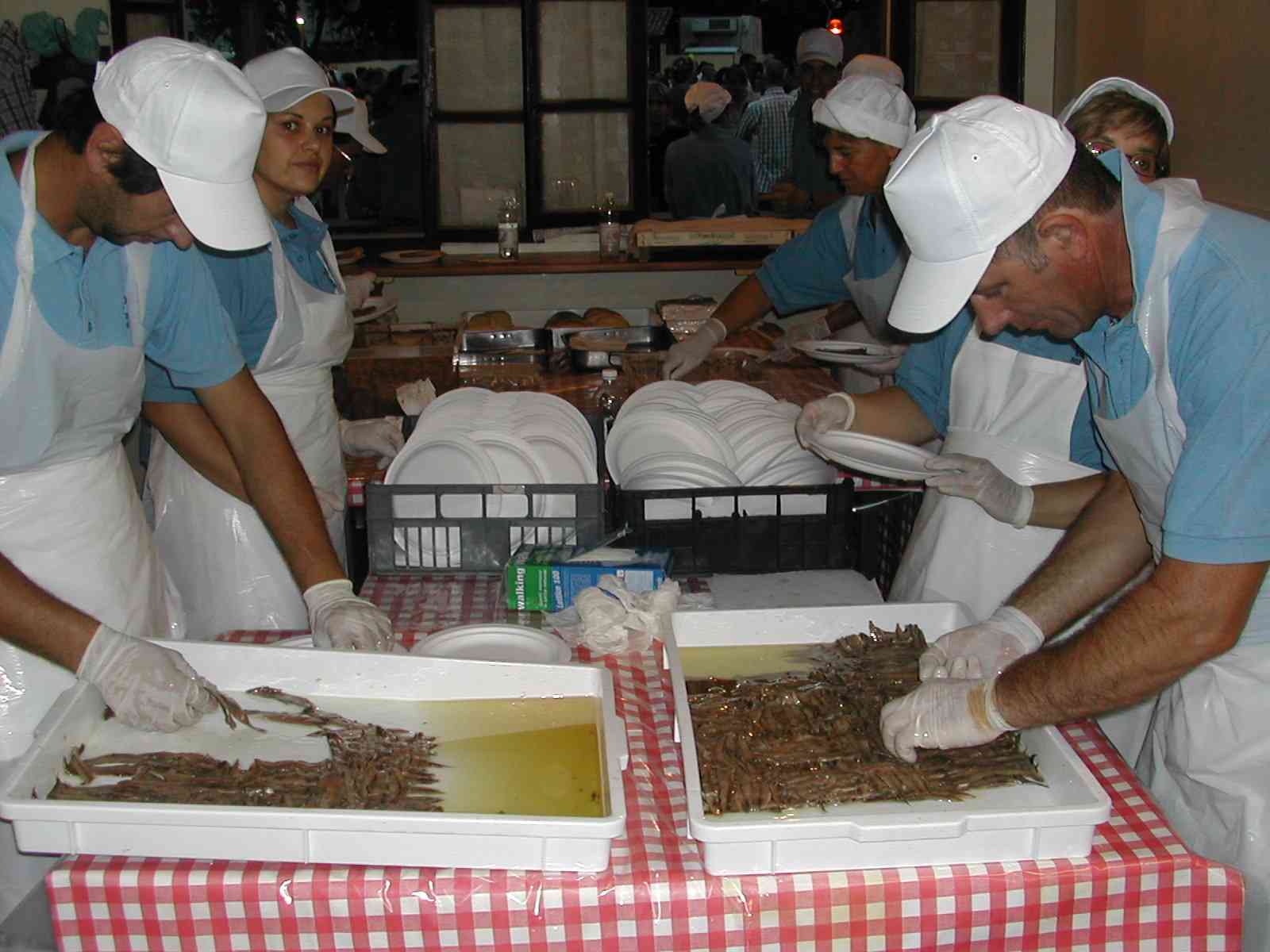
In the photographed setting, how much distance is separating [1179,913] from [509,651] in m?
1.24

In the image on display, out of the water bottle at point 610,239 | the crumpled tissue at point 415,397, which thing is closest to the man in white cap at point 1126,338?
the crumpled tissue at point 415,397

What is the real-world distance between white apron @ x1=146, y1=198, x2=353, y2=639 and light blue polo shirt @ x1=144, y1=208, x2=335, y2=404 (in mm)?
29

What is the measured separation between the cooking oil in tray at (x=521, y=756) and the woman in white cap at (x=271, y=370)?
58.1 inches

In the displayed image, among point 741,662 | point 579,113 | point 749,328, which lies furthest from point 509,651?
point 579,113

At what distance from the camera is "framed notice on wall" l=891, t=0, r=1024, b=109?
22.5ft

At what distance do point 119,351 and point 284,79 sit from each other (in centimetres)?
128

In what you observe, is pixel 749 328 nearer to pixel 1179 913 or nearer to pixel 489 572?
pixel 489 572

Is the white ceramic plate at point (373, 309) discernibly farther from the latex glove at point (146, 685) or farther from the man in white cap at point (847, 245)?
the latex glove at point (146, 685)

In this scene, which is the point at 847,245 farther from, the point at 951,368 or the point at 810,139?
the point at 810,139

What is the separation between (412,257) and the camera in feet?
22.4

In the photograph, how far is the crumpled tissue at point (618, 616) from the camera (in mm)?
2416

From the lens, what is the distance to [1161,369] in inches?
74.7

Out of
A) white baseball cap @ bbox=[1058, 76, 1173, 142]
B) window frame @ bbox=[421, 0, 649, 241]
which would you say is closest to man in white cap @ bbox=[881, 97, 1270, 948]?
white baseball cap @ bbox=[1058, 76, 1173, 142]

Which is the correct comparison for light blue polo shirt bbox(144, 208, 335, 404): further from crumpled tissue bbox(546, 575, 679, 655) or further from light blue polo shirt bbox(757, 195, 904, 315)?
light blue polo shirt bbox(757, 195, 904, 315)
